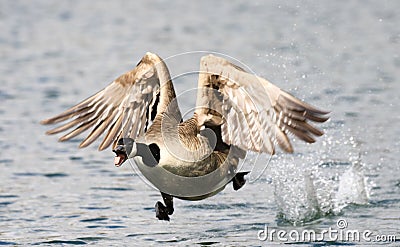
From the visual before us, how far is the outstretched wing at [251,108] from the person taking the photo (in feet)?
26.8

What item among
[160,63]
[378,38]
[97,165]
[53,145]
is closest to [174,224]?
[160,63]

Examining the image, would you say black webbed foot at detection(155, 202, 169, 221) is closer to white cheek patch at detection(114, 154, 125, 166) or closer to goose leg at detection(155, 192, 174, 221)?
goose leg at detection(155, 192, 174, 221)

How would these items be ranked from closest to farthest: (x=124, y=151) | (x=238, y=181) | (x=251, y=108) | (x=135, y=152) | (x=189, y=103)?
(x=124, y=151) → (x=135, y=152) → (x=251, y=108) → (x=238, y=181) → (x=189, y=103)

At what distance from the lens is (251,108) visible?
845 cm

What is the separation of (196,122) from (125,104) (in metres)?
0.74

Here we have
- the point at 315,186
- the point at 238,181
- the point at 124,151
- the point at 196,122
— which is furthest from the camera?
the point at 315,186

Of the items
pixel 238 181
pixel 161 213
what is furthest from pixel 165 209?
pixel 238 181

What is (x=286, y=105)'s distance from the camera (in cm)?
823

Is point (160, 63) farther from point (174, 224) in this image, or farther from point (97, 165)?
point (97, 165)

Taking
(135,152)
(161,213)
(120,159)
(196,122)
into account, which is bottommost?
(161,213)
